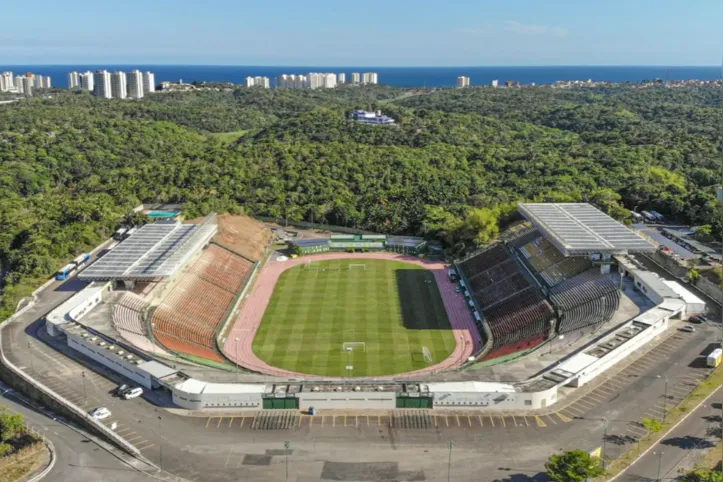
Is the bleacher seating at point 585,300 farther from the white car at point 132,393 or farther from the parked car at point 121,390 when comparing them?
the parked car at point 121,390

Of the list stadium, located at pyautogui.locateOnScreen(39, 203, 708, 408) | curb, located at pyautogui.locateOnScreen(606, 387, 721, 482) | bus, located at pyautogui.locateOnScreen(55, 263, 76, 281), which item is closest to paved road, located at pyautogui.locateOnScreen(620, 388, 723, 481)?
curb, located at pyautogui.locateOnScreen(606, 387, 721, 482)

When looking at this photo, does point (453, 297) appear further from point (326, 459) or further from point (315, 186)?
point (315, 186)

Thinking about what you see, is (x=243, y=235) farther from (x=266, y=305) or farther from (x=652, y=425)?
(x=652, y=425)

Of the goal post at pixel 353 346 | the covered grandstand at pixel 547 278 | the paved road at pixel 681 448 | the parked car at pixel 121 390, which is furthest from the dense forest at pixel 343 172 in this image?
the paved road at pixel 681 448

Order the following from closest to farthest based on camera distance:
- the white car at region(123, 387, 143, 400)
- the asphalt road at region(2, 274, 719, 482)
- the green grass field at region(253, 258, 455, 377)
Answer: the asphalt road at region(2, 274, 719, 482) → the white car at region(123, 387, 143, 400) → the green grass field at region(253, 258, 455, 377)

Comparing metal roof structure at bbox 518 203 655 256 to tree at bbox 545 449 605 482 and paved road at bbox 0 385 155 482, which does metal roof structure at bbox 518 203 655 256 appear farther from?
paved road at bbox 0 385 155 482

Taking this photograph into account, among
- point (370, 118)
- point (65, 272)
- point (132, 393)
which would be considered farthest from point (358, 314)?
point (370, 118)

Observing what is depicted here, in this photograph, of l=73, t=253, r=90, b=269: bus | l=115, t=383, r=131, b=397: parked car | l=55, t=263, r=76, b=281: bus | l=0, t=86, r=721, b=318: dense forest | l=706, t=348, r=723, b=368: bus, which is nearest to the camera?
l=115, t=383, r=131, b=397: parked car

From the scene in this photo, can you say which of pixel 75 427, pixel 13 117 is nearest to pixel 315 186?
pixel 75 427
